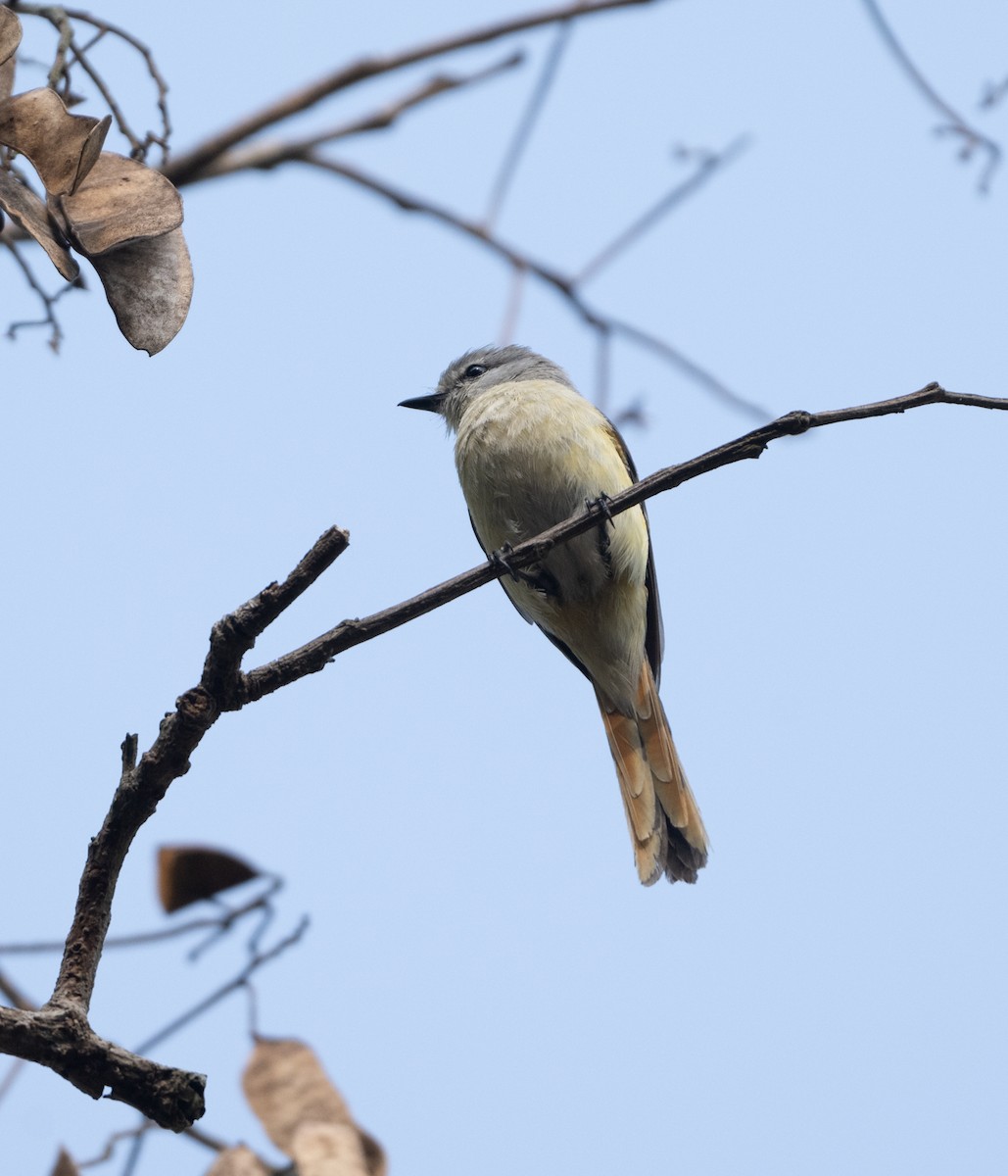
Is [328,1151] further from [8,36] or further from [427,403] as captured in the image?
[427,403]

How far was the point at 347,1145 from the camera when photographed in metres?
2.77

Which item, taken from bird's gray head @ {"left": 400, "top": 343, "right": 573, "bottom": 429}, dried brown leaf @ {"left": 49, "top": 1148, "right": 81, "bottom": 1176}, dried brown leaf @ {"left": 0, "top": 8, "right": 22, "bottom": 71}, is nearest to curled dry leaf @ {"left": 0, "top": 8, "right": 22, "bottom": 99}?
dried brown leaf @ {"left": 0, "top": 8, "right": 22, "bottom": 71}

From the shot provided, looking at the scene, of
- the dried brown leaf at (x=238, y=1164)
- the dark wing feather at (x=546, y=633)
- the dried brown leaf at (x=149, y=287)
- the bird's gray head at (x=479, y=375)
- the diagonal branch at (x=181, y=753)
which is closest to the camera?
the diagonal branch at (x=181, y=753)

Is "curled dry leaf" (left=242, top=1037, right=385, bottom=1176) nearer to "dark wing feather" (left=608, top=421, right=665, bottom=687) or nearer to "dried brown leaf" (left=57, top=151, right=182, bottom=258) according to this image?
"dried brown leaf" (left=57, top=151, right=182, bottom=258)

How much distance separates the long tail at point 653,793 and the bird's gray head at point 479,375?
154cm

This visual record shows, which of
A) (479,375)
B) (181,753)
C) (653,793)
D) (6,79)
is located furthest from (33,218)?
(479,375)

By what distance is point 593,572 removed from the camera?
5.06 metres

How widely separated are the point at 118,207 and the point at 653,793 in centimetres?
337

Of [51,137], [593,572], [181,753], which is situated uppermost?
[593,572]

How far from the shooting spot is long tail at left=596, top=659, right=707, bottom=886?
498 centimetres

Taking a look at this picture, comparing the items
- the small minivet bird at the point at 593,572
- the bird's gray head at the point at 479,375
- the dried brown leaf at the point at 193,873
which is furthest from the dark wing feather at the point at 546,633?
the dried brown leaf at the point at 193,873

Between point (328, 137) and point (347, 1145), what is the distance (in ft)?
10.7

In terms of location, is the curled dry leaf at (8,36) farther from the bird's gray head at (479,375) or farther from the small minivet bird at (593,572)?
the bird's gray head at (479,375)

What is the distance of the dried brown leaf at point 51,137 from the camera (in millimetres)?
2568
